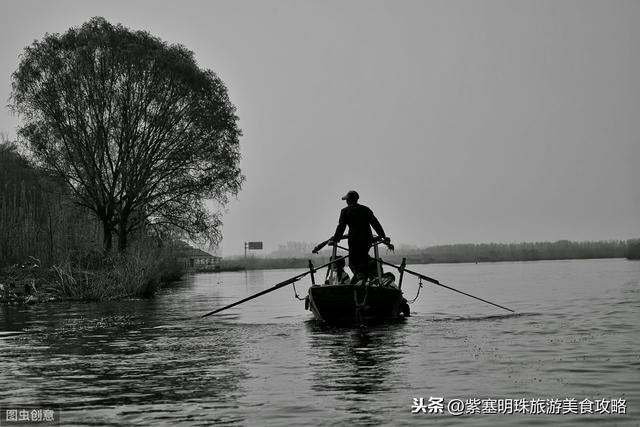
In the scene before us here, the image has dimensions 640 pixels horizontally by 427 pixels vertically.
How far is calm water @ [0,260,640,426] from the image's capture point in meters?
8.91

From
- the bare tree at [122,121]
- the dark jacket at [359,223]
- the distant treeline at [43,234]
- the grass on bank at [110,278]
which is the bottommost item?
the grass on bank at [110,278]

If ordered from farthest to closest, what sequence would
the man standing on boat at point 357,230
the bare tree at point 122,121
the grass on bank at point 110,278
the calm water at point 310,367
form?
the bare tree at point 122,121 < the grass on bank at point 110,278 < the man standing on boat at point 357,230 < the calm water at point 310,367

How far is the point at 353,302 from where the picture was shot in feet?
60.0

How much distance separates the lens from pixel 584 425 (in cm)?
809

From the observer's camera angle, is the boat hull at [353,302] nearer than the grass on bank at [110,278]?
Yes

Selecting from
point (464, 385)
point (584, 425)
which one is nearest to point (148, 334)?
point (464, 385)

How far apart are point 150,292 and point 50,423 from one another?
27.0m

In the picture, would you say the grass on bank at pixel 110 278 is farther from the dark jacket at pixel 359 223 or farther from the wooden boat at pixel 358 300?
the dark jacket at pixel 359 223

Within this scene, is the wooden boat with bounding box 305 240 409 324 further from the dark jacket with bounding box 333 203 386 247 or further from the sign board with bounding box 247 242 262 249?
the sign board with bounding box 247 242 262 249

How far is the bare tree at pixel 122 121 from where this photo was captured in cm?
4122

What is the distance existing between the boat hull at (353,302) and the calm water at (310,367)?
17.1 inches

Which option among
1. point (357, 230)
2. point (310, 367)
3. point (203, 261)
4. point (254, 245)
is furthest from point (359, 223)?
point (254, 245)

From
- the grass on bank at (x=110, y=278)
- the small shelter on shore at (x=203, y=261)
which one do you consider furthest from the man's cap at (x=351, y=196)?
the small shelter on shore at (x=203, y=261)

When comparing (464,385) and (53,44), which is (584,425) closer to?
(464,385)
